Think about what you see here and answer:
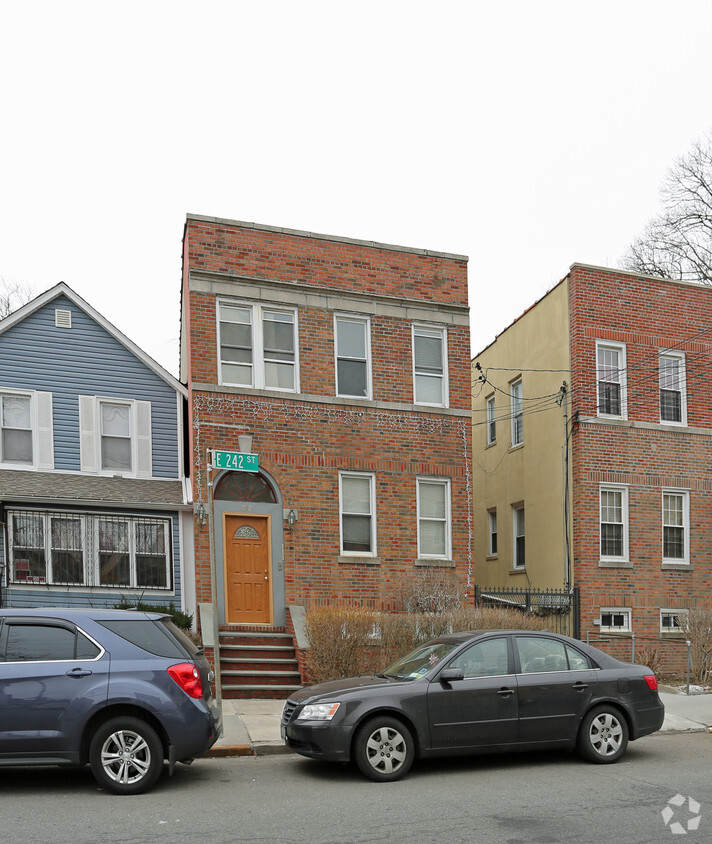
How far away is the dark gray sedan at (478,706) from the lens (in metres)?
9.02

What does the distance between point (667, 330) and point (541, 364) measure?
Answer: 2.83m

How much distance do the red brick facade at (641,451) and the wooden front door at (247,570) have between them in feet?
21.3

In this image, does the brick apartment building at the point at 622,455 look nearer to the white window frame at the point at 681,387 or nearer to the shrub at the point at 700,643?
the white window frame at the point at 681,387

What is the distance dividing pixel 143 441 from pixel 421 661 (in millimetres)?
9293

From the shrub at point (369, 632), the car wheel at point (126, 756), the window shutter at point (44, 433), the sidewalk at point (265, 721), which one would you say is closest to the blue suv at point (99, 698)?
the car wheel at point (126, 756)

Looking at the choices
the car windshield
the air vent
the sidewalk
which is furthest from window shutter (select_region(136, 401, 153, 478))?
the car windshield

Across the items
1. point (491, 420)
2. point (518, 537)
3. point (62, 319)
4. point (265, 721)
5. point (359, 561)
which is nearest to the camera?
point (265, 721)

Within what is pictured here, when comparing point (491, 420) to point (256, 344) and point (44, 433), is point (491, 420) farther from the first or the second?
point (44, 433)

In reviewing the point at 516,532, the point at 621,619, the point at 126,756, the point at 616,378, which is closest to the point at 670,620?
the point at 621,619

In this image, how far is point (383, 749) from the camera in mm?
9008

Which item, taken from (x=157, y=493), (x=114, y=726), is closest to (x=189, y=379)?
(x=157, y=493)

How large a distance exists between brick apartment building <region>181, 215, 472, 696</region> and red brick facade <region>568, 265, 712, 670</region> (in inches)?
103

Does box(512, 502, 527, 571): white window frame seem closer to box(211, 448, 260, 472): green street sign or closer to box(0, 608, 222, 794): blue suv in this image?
box(211, 448, 260, 472): green street sign

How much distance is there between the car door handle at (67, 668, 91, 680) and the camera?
27.3 feet
